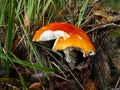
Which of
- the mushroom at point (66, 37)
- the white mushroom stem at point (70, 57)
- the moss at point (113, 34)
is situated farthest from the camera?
the white mushroom stem at point (70, 57)

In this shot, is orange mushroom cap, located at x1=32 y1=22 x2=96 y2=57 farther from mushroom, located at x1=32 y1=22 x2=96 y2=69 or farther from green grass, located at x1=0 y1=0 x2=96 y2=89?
green grass, located at x1=0 y1=0 x2=96 y2=89

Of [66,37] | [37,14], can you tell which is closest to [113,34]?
[66,37]

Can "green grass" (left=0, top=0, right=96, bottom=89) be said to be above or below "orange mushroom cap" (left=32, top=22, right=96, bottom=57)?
above

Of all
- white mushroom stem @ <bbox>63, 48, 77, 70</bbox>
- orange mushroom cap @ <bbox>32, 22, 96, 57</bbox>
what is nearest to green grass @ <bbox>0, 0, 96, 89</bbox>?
white mushroom stem @ <bbox>63, 48, 77, 70</bbox>

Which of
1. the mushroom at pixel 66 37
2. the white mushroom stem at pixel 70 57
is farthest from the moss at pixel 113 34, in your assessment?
the white mushroom stem at pixel 70 57

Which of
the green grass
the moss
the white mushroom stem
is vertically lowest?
the white mushroom stem

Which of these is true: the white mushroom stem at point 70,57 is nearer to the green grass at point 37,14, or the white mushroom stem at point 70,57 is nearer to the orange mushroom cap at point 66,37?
the green grass at point 37,14

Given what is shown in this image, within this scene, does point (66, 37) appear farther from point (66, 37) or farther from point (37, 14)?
point (37, 14)

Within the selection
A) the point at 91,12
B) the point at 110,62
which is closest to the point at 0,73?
the point at 110,62
